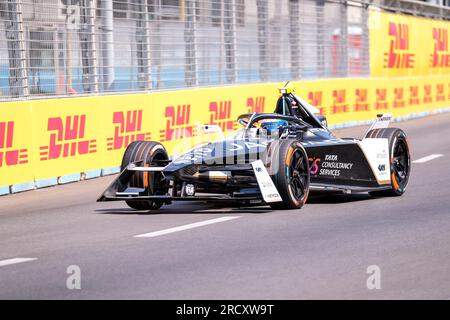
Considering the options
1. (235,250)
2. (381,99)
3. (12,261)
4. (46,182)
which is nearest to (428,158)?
(46,182)

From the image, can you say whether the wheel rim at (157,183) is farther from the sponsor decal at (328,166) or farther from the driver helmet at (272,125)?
the sponsor decal at (328,166)

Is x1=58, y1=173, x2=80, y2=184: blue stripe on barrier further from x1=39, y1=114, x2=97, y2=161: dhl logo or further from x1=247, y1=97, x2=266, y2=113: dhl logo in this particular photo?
x1=247, y1=97, x2=266, y2=113: dhl logo

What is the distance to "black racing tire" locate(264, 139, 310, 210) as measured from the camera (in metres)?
10.5

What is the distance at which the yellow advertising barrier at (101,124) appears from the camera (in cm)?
1402

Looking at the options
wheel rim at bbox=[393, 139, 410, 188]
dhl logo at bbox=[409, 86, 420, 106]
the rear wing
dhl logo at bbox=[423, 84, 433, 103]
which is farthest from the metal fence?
wheel rim at bbox=[393, 139, 410, 188]

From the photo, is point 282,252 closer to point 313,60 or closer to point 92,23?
point 92,23

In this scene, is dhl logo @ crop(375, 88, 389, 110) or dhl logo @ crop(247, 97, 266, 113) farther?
dhl logo @ crop(375, 88, 389, 110)

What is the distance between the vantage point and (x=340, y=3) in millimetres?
27312

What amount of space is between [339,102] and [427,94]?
22.8ft

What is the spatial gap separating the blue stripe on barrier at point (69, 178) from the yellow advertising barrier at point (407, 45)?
15243mm

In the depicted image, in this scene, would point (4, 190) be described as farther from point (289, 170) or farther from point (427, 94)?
point (427, 94)

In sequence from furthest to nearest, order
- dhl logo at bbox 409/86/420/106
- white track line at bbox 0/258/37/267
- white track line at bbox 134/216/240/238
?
dhl logo at bbox 409/86/420/106, white track line at bbox 134/216/240/238, white track line at bbox 0/258/37/267

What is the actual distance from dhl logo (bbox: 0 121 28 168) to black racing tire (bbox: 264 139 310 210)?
167 inches

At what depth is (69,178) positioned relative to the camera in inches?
592
